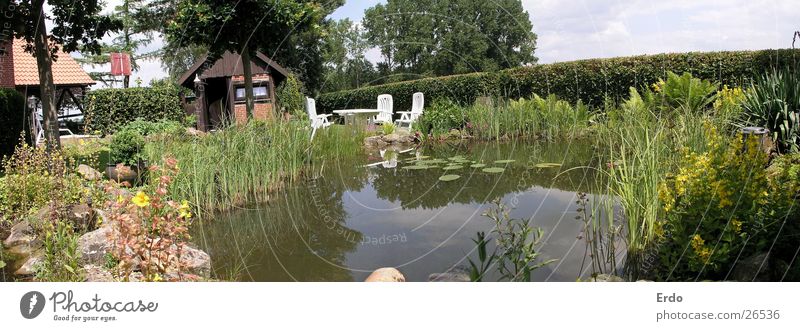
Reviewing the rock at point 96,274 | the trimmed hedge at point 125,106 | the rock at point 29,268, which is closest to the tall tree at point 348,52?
the trimmed hedge at point 125,106

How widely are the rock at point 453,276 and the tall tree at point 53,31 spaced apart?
11.2ft

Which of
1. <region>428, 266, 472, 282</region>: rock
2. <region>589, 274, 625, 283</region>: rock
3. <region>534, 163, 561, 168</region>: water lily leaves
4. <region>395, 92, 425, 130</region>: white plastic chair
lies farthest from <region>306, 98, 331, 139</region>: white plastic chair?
<region>589, 274, 625, 283</region>: rock

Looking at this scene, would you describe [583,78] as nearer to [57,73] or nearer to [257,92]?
[257,92]

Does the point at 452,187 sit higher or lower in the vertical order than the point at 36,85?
lower

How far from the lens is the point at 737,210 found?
8.66 feet

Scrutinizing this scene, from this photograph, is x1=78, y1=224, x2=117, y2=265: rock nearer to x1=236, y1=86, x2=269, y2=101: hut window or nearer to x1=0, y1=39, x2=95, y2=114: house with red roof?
x1=0, y1=39, x2=95, y2=114: house with red roof

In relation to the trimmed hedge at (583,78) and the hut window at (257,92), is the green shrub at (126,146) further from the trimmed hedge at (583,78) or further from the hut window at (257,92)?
the hut window at (257,92)

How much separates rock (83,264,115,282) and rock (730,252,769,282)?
10.8 feet

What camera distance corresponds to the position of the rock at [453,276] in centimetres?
280

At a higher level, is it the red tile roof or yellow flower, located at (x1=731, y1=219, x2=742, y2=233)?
the red tile roof

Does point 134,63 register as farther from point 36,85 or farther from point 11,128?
point 11,128

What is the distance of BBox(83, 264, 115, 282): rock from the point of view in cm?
305
